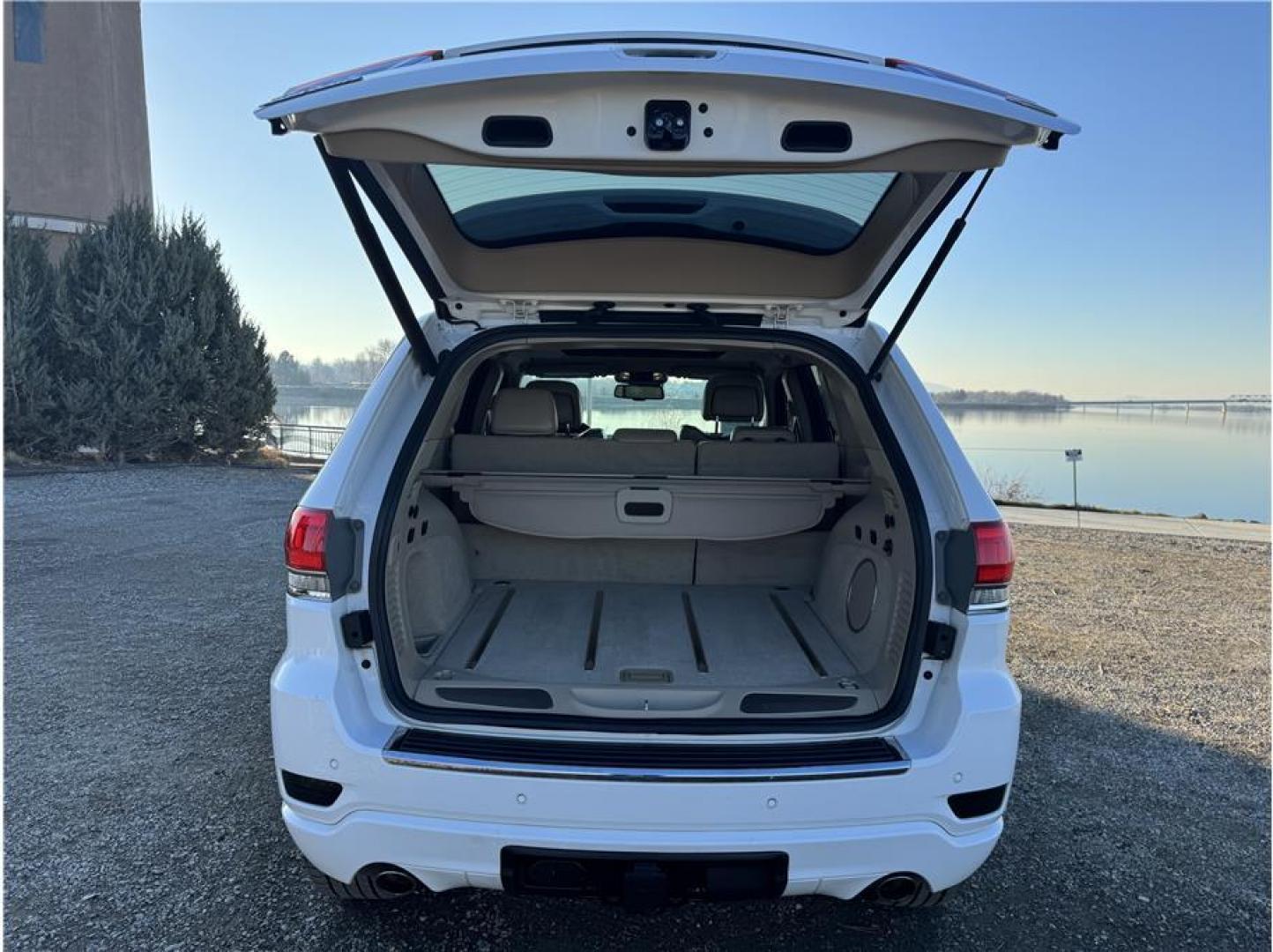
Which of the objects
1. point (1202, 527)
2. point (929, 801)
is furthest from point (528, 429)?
point (1202, 527)

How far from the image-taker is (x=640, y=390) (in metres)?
4.42

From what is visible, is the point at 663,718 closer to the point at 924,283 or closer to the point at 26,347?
the point at 924,283

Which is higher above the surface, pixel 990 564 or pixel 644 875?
pixel 990 564

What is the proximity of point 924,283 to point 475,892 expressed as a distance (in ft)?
7.51

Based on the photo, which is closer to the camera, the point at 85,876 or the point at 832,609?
the point at 85,876

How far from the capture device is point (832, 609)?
9.47 feet

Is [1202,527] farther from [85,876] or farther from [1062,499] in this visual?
[85,876]

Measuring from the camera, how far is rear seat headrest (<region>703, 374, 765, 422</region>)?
3.75 m

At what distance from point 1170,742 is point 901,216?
9.50 ft

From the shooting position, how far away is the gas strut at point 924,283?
1965 millimetres

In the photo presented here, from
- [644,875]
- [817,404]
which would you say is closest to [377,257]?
[644,875]

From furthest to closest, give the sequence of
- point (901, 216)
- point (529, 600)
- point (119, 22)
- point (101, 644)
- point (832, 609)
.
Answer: point (119, 22)
point (101, 644)
point (529, 600)
point (832, 609)
point (901, 216)

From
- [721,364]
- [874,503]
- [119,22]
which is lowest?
[874,503]

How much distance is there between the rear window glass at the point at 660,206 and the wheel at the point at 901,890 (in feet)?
6.04
